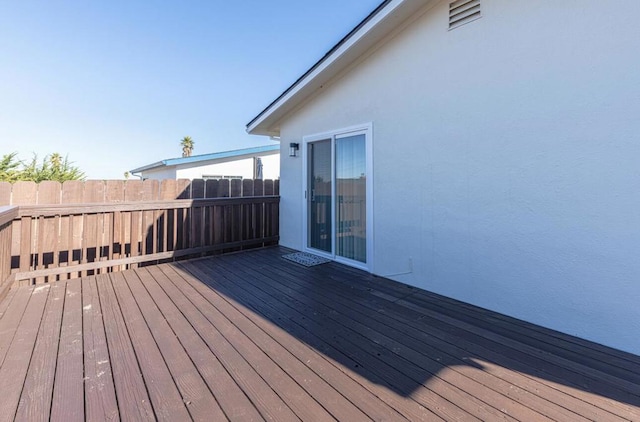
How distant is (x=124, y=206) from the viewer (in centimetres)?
426

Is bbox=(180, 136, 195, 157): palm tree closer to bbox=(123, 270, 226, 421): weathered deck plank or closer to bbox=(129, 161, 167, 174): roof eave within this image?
bbox=(129, 161, 167, 174): roof eave

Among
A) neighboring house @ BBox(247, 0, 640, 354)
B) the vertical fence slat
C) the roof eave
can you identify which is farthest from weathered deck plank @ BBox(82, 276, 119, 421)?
the roof eave

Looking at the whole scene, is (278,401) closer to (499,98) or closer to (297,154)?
(499,98)

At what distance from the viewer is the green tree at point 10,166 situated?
6.97 meters

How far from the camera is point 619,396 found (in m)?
1.65

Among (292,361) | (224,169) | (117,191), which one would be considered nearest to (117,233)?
(117,191)

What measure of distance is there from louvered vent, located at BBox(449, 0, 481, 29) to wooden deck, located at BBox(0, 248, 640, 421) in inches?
116

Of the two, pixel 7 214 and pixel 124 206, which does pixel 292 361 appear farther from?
pixel 124 206

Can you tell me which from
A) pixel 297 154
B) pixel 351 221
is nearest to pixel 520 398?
pixel 351 221

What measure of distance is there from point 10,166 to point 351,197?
28.7 ft

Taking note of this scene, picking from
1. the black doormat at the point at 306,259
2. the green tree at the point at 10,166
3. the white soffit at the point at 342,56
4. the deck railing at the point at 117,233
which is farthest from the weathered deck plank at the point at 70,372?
the green tree at the point at 10,166

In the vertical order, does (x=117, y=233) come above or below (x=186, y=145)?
below

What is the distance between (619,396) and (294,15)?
27.7ft

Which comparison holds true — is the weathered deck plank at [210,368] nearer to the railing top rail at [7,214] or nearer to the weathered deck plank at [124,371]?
the weathered deck plank at [124,371]
